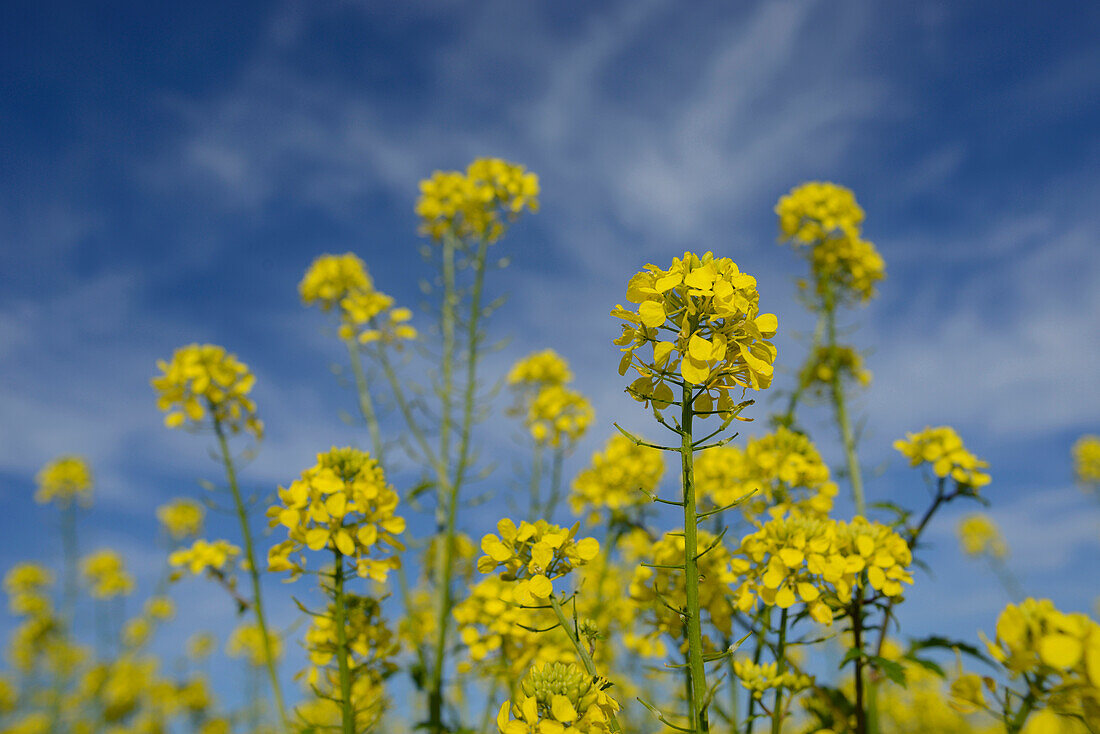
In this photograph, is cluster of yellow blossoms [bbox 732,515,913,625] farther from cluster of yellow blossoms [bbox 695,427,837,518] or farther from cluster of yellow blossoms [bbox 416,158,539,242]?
cluster of yellow blossoms [bbox 416,158,539,242]

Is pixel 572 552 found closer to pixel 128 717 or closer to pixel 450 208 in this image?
pixel 450 208

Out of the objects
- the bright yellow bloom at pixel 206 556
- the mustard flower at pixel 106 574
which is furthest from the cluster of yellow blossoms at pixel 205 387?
the mustard flower at pixel 106 574

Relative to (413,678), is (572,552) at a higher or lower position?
higher

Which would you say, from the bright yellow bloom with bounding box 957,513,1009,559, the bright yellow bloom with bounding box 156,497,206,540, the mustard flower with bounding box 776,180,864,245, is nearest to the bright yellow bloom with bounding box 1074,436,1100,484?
the bright yellow bloom with bounding box 957,513,1009,559

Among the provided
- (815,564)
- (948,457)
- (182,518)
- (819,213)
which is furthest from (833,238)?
(182,518)

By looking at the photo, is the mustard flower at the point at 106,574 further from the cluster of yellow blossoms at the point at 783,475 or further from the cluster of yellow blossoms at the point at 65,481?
the cluster of yellow blossoms at the point at 783,475

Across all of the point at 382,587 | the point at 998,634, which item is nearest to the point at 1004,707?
the point at 998,634

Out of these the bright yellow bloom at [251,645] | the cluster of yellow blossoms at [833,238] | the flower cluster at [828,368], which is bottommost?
the bright yellow bloom at [251,645]
